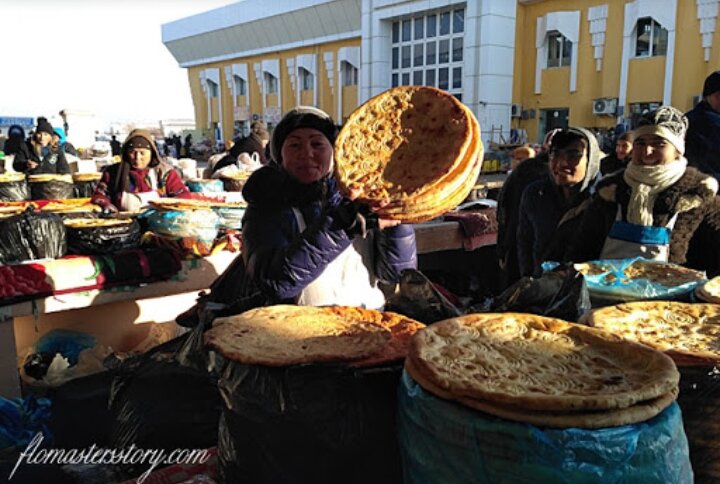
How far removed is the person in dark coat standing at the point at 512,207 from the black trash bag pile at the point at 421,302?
8.42 feet

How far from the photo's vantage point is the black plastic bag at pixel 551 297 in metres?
1.47

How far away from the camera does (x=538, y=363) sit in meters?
1.12

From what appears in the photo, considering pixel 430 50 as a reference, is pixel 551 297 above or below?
below

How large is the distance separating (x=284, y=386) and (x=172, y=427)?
802mm

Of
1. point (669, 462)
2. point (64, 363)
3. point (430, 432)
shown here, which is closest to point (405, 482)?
point (430, 432)

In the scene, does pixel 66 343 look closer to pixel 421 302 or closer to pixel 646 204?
pixel 421 302

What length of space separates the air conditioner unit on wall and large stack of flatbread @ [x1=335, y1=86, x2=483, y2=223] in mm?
17308

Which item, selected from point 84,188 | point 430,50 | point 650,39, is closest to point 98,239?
point 84,188

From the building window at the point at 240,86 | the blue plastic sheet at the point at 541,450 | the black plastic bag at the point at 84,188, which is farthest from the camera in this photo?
the building window at the point at 240,86

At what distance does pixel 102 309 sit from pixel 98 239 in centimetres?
49

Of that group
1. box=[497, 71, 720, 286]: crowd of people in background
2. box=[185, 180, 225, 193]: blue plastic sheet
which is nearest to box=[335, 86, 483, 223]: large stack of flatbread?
box=[497, 71, 720, 286]: crowd of people in background

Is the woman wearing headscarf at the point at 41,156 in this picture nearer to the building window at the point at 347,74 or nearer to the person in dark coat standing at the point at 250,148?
the person in dark coat standing at the point at 250,148

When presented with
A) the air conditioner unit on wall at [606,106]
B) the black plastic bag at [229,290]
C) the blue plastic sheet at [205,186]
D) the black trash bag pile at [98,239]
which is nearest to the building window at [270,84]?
the air conditioner unit on wall at [606,106]

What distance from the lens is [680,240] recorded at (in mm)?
2357
